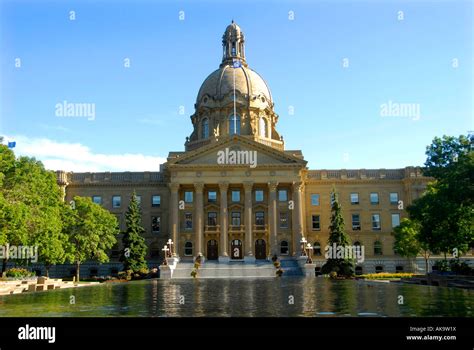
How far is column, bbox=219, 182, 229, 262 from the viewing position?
200 feet

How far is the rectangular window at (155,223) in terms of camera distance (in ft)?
230

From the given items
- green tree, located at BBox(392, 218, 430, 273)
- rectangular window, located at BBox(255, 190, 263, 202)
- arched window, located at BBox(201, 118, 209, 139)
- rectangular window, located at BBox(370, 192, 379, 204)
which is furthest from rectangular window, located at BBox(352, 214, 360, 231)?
arched window, located at BBox(201, 118, 209, 139)

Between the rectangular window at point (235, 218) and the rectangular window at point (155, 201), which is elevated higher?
the rectangular window at point (155, 201)

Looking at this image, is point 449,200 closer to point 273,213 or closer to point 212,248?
point 273,213

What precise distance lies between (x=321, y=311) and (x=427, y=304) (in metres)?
5.19

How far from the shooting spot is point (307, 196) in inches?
2768

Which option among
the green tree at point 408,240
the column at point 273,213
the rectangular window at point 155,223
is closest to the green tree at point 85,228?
the rectangular window at point 155,223

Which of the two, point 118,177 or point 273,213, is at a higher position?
point 118,177

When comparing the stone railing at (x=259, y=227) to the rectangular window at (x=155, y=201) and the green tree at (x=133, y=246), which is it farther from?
the rectangular window at (x=155, y=201)

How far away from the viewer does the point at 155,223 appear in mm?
70250

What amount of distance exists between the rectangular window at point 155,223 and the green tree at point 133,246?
8.71 m

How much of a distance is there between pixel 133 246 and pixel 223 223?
11.1 m

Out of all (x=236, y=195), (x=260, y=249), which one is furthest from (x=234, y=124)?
(x=260, y=249)
